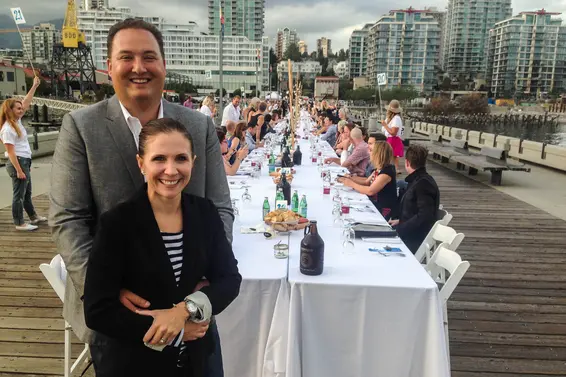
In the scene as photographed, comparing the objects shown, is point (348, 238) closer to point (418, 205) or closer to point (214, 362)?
point (418, 205)

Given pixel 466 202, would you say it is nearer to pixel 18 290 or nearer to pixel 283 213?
pixel 283 213

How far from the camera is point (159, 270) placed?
127 centimetres

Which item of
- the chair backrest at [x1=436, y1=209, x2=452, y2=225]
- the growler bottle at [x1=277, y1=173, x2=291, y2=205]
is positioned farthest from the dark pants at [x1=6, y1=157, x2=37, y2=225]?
the chair backrest at [x1=436, y1=209, x2=452, y2=225]

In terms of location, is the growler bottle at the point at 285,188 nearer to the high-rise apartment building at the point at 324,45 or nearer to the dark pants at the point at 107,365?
the dark pants at the point at 107,365

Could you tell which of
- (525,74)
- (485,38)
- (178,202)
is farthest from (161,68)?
(485,38)

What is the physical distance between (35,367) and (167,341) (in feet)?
6.64

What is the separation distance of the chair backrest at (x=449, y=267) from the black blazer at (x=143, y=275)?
1.62m

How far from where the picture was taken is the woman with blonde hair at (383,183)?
4.39 meters

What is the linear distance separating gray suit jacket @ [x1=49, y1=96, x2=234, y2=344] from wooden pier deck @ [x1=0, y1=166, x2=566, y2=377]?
5.91ft

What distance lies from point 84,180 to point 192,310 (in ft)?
1.77

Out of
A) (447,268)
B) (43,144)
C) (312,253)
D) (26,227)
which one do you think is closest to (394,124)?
(447,268)

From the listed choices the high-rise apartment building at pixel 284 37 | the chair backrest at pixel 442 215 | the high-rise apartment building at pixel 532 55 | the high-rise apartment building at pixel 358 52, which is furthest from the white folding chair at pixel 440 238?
the high-rise apartment building at pixel 284 37

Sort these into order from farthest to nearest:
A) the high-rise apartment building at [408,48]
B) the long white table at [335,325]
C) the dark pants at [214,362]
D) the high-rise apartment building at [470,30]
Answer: the high-rise apartment building at [470,30] → the high-rise apartment building at [408,48] → the long white table at [335,325] → the dark pants at [214,362]

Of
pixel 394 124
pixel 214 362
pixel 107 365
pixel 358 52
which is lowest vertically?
pixel 214 362
